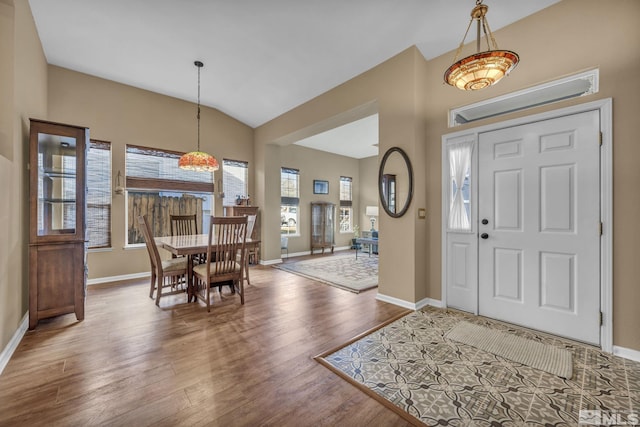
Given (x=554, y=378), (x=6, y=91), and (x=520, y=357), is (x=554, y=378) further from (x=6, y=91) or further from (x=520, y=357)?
(x=6, y=91)

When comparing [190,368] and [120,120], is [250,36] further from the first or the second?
[190,368]

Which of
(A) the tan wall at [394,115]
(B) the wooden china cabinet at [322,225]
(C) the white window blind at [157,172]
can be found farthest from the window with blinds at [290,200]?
(A) the tan wall at [394,115]

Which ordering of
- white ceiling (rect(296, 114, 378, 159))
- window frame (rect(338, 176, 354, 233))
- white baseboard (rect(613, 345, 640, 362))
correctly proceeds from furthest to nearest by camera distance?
window frame (rect(338, 176, 354, 233)) < white ceiling (rect(296, 114, 378, 159)) < white baseboard (rect(613, 345, 640, 362))

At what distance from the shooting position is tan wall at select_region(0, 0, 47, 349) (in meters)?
2.24

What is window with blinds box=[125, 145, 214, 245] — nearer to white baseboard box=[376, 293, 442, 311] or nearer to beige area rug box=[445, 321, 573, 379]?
white baseboard box=[376, 293, 442, 311]

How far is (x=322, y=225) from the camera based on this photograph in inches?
310

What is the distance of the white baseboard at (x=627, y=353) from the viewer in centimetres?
220

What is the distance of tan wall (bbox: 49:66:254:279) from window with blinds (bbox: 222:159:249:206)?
1.71 ft

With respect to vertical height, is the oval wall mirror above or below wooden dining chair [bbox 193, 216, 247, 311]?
above

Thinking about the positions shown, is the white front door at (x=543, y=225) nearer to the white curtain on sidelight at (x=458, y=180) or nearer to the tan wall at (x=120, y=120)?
the white curtain on sidelight at (x=458, y=180)

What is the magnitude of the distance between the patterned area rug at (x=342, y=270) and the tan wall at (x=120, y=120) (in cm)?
295

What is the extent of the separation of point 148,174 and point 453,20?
5269mm

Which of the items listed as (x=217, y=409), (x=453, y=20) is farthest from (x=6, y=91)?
(x=453, y=20)

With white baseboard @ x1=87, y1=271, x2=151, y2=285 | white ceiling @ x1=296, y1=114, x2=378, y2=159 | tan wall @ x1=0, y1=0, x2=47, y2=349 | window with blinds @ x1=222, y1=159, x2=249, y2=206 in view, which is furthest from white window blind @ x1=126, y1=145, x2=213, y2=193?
white ceiling @ x1=296, y1=114, x2=378, y2=159
